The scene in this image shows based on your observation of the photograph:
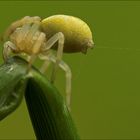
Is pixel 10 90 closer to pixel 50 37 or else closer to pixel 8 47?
pixel 8 47

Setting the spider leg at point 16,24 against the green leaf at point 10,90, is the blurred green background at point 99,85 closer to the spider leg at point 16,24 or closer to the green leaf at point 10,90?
the spider leg at point 16,24

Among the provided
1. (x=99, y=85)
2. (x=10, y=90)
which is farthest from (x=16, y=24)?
(x=99, y=85)

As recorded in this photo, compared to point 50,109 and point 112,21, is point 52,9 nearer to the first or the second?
point 112,21

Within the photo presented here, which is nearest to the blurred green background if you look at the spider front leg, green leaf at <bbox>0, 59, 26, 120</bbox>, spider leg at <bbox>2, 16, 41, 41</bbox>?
spider leg at <bbox>2, 16, 41, 41</bbox>

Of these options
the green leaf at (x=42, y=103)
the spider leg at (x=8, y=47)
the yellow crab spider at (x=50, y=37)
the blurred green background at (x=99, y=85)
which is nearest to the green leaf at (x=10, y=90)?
the green leaf at (x=42, y=103)

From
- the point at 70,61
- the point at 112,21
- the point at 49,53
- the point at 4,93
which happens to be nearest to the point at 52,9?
the point at 112,21

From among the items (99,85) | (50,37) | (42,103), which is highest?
(42,103)

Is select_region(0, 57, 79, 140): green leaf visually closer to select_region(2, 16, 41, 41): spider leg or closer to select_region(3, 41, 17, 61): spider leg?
select_region(3, 41, 17, 61): spider leg
